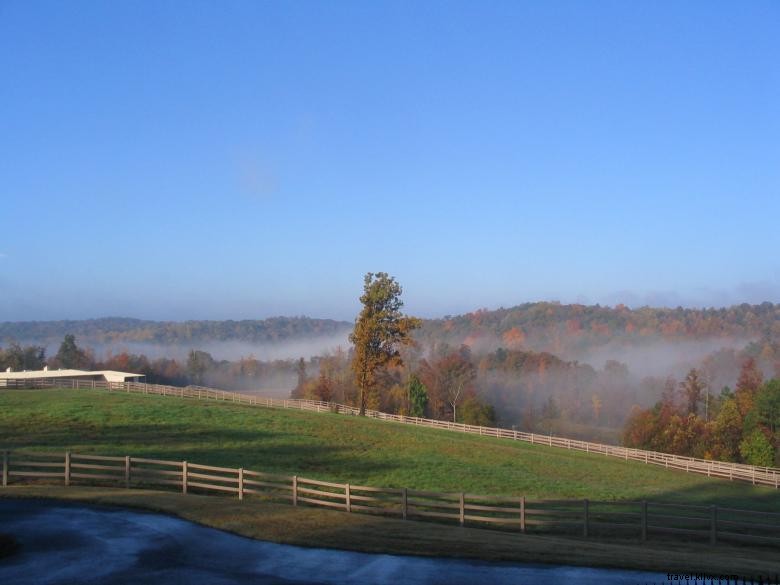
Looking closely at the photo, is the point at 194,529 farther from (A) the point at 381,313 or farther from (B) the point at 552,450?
(A) the point at 381,313

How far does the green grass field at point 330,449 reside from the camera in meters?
36.3

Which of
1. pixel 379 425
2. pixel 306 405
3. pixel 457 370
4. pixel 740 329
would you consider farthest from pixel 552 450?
pixel 740 329

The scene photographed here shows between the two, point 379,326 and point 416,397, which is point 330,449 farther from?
point 416,397

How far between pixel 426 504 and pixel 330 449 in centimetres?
1954

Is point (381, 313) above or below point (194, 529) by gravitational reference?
above

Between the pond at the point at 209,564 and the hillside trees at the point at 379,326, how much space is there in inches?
1881

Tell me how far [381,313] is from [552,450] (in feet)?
60.8

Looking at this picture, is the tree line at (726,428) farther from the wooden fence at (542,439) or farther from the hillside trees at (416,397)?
the hillside trees at (416,397)

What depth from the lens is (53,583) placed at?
47.8 feet

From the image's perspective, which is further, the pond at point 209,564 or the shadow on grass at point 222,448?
the shadow on grass at point 222,448

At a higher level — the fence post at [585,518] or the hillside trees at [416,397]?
the fence post at [585,518]

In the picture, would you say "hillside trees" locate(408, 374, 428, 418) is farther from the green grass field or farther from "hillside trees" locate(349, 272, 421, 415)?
the green grass field

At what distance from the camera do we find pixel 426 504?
23.6m

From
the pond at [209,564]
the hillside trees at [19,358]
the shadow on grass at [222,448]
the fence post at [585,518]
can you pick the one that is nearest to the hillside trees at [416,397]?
the shadow on grass at [222,448]
